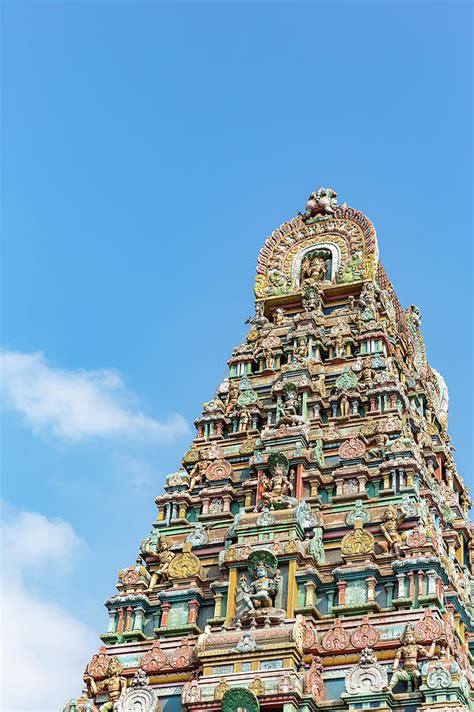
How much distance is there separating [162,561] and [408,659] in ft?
26.5

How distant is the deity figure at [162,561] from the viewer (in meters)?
33.1

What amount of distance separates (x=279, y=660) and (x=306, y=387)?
10246mm

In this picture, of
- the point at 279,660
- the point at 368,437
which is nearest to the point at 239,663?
the point at 279,660

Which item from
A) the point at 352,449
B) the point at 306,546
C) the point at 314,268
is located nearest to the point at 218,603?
the point at 306,546

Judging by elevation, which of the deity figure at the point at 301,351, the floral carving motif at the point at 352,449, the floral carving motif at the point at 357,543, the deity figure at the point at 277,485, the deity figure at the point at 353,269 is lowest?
the floral carving motif at the point at 357,543

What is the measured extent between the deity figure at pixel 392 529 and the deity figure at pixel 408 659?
287 centimetres

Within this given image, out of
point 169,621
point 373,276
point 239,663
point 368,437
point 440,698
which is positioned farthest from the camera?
point 373,276

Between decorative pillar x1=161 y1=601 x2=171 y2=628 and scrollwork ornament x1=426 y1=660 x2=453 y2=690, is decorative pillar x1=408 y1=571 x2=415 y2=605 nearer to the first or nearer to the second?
scrollwork ornament x1=426 y1=660 x2=453 y2=690

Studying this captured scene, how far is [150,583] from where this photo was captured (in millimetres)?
33156

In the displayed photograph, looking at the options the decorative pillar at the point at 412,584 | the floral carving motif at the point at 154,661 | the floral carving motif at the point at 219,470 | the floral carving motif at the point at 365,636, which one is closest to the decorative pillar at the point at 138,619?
the floral carving motif at the point at 154,661

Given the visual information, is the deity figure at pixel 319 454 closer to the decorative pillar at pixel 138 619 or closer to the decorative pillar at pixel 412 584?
the decorative pillar at pixel 412 584

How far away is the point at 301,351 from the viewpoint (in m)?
38.8

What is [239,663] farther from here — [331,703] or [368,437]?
[368,437]

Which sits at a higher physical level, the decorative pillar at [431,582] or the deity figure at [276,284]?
the deity figure at [276,284]
